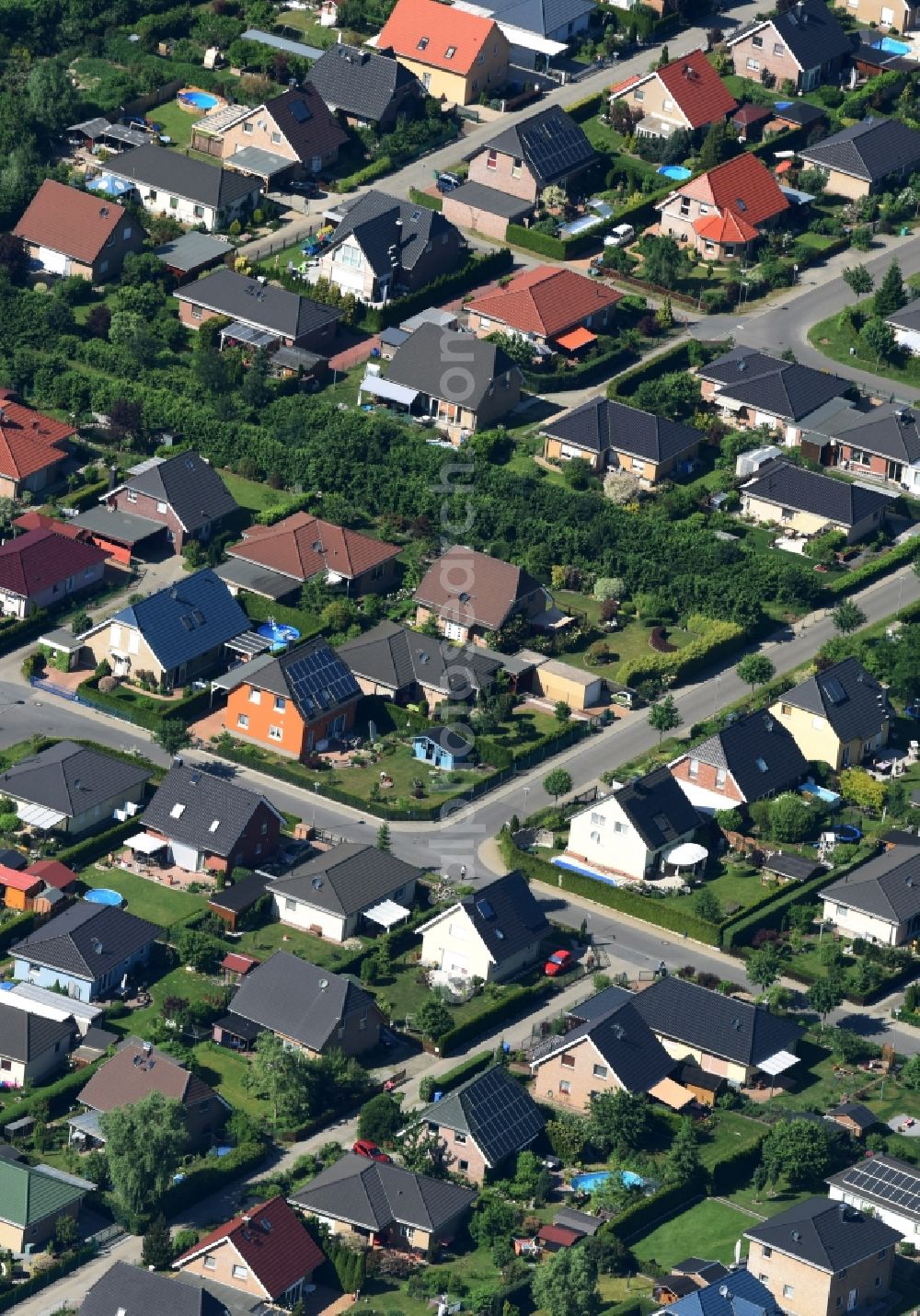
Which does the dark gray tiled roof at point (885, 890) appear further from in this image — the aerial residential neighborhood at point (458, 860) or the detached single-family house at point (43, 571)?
the detached single-family house at point (43, 571)

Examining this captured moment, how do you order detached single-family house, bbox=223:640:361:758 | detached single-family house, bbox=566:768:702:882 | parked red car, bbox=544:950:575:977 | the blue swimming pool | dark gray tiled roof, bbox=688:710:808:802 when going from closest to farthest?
1. the blue swimming pool
2. parked red car, bbox=544:950:575:977
3. detached single-family house, bbox=566:768:702:882
4. dark gray tiled roof, bbox=688:710:808:802
5. detached single-family house, bbox=223:640:361:758

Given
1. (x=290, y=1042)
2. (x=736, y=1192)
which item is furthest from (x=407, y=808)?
(x=736, y=1192)

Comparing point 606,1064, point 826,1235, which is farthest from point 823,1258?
point 606,1064

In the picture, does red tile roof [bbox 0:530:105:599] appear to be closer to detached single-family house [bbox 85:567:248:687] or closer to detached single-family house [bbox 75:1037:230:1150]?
detached single-family house [bbox 85:567:248:687]

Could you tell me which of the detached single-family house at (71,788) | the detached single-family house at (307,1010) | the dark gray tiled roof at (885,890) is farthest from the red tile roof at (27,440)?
the dark gray tiled roof at (885,890)

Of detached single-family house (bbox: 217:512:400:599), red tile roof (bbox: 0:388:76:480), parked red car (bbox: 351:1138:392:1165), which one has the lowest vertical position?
parked red car (bbox: 351:1138:392:1165)

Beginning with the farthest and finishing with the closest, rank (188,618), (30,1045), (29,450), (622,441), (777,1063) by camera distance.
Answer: (622,441)
(29,450)
(188,618)
(777,1063)
(30,1045)

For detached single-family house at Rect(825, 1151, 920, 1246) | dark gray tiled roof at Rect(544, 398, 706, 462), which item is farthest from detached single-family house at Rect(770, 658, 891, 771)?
detached single-family house at Rect(825, 1151, 920, 1246)

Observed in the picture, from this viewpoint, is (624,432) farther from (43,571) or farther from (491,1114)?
(491,1114)
